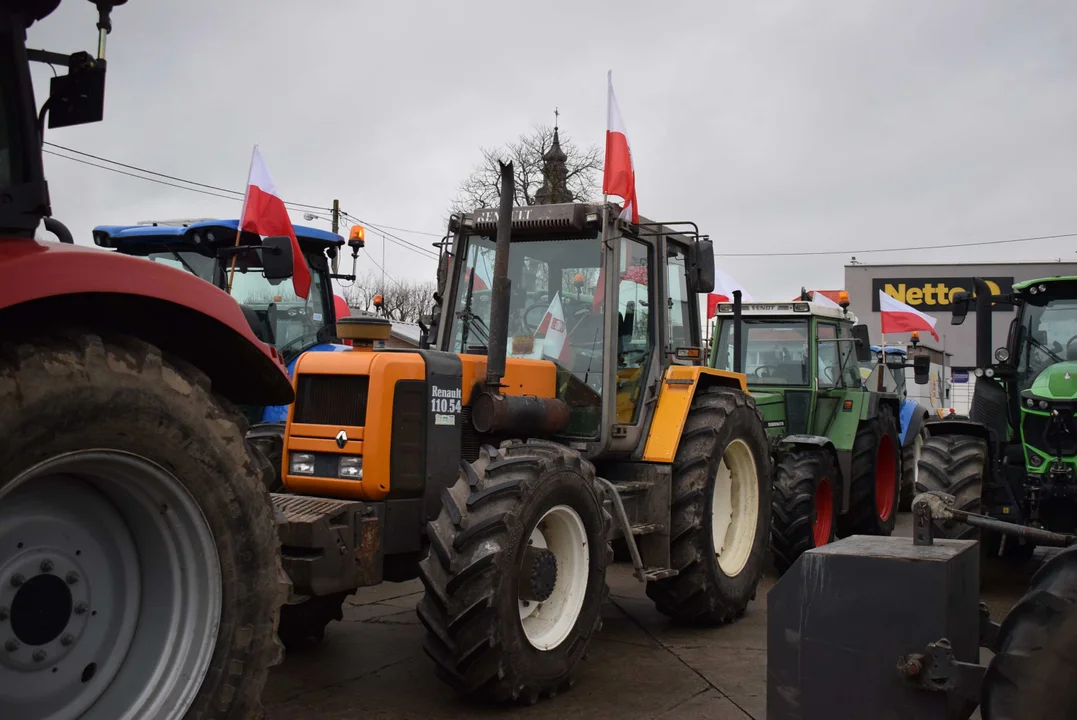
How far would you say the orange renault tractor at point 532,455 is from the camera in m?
4.33

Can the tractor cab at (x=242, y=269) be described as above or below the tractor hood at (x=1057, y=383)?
above

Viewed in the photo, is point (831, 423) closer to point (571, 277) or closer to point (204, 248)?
point (571, 277)

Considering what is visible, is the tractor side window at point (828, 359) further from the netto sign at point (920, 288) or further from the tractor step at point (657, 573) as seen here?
the netto sign at point (920, 288)

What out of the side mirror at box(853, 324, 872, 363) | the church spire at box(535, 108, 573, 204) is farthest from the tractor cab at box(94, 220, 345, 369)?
the church spire at box(535, 108, 573, 204)

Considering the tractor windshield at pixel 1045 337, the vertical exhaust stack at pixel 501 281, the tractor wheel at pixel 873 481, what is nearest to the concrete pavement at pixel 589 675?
the vertical exhaust stack at pixel 501 281

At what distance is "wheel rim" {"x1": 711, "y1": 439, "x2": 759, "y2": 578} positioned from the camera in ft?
→ 21.6

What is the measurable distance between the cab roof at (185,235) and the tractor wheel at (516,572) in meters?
4.91

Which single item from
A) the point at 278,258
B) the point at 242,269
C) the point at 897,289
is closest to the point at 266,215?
the point at 242,269

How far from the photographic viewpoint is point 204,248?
9078 mm

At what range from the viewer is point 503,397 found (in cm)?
524

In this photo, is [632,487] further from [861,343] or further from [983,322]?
[861,343]

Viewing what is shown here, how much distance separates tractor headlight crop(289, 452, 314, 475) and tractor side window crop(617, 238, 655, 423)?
1.95m

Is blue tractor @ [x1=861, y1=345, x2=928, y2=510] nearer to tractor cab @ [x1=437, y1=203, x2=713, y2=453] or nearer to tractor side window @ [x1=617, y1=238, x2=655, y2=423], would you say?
tractor side window @ [x1=617, y1=238, x2=655, y2=423]

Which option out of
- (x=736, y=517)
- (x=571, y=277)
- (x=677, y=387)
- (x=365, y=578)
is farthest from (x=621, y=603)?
(x=365, y=578)
